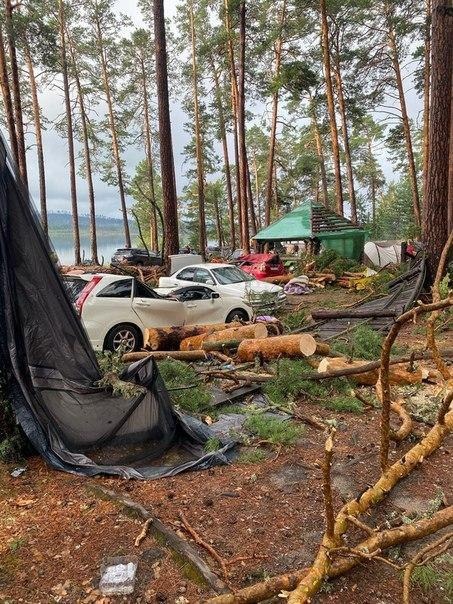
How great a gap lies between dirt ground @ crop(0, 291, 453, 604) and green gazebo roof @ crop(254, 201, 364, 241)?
1603 centimetres

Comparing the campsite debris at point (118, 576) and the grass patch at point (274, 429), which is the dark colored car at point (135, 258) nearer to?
the grass patch at point (274, 429)

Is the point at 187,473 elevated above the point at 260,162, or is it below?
below

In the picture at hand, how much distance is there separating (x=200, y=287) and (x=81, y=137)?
74.2 ft

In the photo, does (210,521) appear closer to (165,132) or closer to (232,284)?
(232,284)

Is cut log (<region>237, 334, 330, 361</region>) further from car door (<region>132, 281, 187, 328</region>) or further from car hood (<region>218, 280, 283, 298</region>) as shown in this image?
car hood (<region>218, 280, 283, 298</region>)

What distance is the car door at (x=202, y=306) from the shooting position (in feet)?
31.6

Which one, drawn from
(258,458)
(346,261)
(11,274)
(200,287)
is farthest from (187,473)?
(346,261)

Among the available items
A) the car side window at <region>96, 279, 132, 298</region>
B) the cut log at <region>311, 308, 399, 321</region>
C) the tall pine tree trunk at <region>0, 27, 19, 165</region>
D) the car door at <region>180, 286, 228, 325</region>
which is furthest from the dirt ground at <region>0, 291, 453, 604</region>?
the tall pine tree trunk at <region>0, 27, 19, 165</region>

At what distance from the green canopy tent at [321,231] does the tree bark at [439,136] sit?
8.14 m

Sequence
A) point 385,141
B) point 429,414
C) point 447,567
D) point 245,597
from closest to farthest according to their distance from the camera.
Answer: point 245,597, point 447,567, point 429,414, point 385,141

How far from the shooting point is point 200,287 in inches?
398

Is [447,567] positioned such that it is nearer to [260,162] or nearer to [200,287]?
[200,287]

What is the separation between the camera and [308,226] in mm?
19844

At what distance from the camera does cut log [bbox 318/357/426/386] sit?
5.79 m
